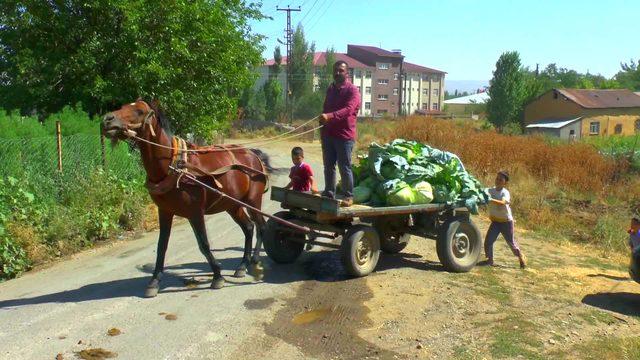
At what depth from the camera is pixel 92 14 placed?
15047 millimetres

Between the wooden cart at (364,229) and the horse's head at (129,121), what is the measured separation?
2160 mm

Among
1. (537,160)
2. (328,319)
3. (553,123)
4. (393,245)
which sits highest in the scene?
(553,123)

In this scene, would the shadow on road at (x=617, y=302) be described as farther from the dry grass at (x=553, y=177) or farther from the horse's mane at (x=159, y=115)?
the dry grass at (x=553, y=177)

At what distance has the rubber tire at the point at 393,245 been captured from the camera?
9273mm

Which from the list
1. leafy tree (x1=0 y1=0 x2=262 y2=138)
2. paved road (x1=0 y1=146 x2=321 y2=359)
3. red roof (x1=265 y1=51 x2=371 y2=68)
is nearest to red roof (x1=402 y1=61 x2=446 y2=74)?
red roof (x1=265 y1=51 x2=371 y2=68)

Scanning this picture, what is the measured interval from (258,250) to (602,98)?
66599 mm

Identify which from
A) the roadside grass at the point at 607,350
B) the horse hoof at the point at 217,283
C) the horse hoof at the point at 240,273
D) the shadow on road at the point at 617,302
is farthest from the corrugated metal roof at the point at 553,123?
the horse hoof at the point at 217,283

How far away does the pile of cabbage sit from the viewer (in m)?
8.03

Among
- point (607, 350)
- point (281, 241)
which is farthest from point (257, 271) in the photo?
point (607, 350)

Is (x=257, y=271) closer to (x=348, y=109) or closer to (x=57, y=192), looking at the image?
(x=348, y=109)

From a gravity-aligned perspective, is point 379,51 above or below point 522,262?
above

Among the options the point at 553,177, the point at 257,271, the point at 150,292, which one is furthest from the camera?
the point at 553,177

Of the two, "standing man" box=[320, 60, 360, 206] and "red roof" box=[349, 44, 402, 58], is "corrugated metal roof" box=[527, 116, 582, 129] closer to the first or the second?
"red roof" box=[349, 44, 402, 58]

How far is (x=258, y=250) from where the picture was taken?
26.6 ft
